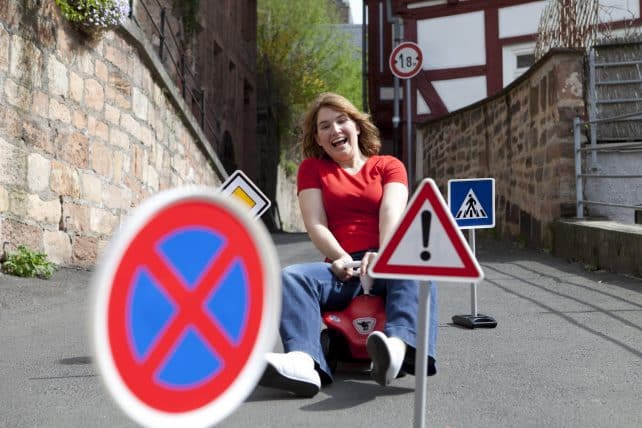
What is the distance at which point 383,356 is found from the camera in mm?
3240

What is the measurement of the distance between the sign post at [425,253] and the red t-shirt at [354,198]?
129 cm

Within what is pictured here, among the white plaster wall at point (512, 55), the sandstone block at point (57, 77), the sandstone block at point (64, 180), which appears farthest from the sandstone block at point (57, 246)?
the white plaster wall at point (512, 55)

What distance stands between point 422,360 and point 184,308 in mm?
1266

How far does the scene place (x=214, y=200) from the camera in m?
1.50

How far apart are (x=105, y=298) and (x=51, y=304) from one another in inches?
210

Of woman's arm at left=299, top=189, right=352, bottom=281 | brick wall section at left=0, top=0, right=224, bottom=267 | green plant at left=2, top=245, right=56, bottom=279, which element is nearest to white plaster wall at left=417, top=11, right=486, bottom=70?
brick wall section at left=0, top=0, right=224, bottom=267

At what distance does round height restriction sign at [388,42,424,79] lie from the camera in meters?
15.2

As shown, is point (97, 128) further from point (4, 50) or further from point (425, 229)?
point (425, 229)

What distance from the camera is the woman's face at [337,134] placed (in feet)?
13.2

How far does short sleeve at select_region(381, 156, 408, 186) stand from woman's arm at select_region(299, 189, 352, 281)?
34cm

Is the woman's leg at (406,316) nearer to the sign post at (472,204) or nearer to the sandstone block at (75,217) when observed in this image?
the sign post at (472,204)

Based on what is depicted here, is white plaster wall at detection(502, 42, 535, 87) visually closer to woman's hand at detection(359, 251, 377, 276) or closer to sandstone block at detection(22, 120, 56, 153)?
sandstone block at detection(22, 120, 56, 153)

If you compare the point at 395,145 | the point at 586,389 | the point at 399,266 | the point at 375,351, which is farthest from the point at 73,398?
the point at 395,145

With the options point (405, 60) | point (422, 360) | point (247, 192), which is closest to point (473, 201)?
point (247, 192)
